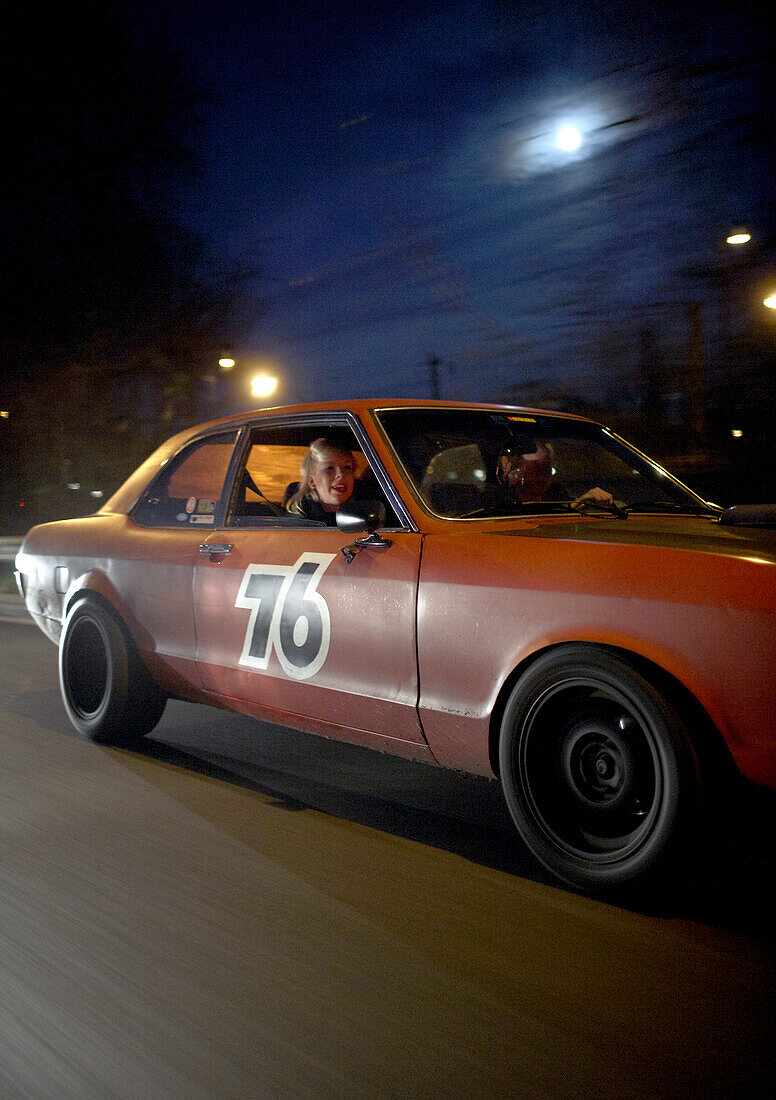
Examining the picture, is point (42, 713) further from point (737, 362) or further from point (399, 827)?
point (737, 362)

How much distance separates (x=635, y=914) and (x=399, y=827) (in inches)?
42.3

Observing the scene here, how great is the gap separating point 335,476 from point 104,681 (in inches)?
63.7

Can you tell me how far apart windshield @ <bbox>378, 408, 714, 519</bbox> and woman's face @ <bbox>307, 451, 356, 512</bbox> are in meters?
0.48

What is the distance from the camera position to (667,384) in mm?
8586

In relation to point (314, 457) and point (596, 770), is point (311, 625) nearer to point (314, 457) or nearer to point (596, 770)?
point (314, 457)

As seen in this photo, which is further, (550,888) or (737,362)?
(737,362)

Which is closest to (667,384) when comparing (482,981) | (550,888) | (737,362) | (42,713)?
(737,362)

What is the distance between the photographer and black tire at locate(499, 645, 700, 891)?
8.57ft

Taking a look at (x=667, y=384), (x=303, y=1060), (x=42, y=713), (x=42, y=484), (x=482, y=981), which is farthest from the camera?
(x=42, y=484)

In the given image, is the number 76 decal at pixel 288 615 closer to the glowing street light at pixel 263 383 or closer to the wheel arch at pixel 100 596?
the wheel arch at pixel 100 596

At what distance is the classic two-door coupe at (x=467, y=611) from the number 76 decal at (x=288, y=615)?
0.03 ft

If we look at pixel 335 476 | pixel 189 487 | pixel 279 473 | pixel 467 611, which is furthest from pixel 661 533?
pixel 189 487

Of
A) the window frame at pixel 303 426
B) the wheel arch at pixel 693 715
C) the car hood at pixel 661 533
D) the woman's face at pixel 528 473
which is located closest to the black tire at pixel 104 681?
the window frame at pixel 303 426

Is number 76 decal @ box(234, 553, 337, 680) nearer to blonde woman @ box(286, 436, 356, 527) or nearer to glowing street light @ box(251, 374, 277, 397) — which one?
blonde woman @ box(286, 436, 356, 527)
